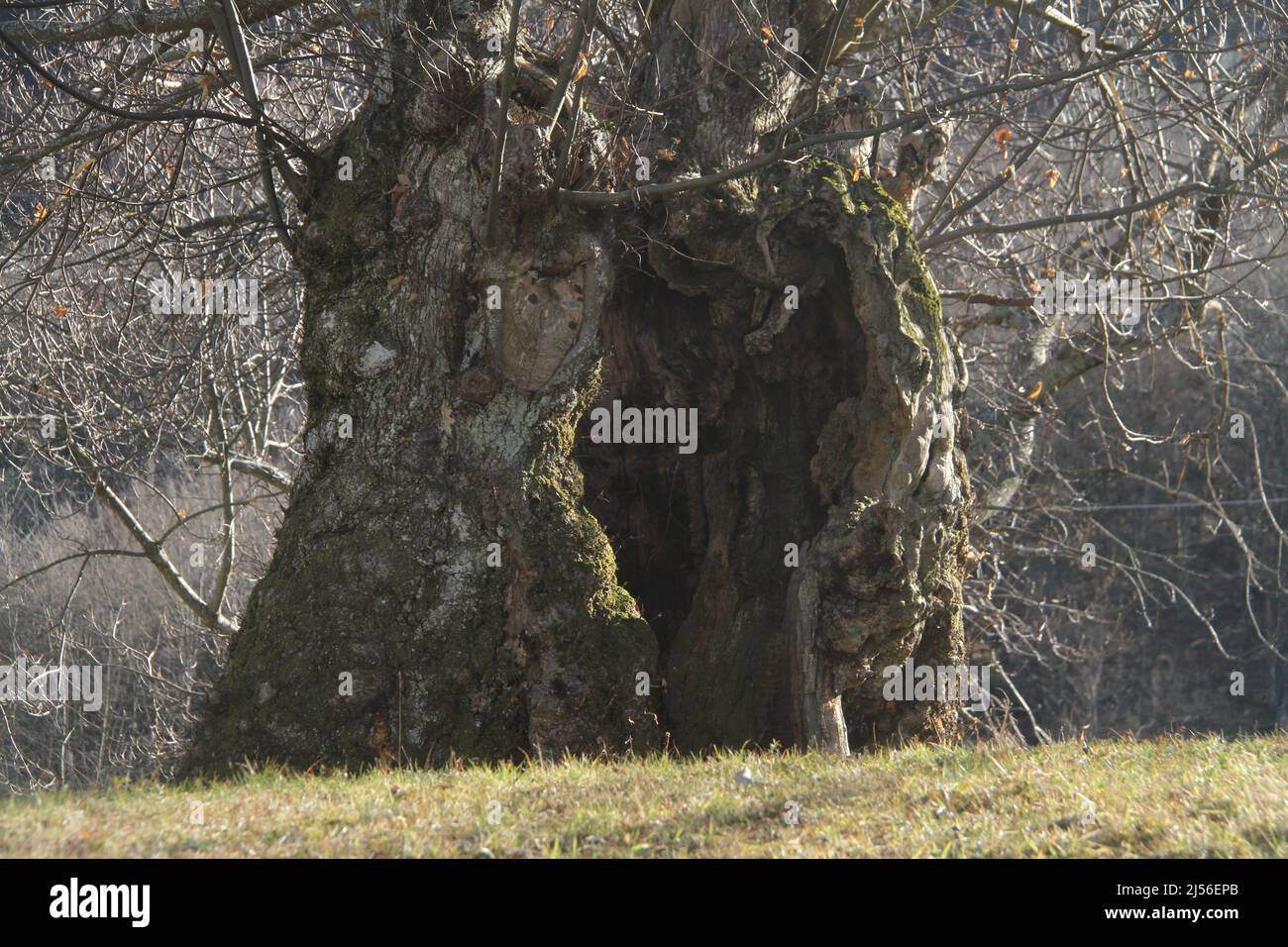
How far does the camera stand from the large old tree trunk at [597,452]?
6539mm

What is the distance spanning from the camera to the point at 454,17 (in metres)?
6.93

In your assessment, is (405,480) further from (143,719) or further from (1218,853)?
(143,719)

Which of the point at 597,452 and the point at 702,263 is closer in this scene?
the point at 702,263

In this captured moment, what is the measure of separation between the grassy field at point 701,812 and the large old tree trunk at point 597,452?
0.98m

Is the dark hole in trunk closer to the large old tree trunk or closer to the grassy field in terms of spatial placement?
the large old tree trunk

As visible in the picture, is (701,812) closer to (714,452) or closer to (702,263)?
(714,452)

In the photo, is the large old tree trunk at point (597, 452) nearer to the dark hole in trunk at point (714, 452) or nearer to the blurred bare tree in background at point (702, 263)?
the dark hole in trunk at point (714, 452)

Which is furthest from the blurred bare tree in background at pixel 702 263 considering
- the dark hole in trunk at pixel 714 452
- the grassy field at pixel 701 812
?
the grassy field at pixel 701 812

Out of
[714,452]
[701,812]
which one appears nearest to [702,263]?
[714,452]

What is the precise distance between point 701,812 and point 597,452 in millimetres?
3500

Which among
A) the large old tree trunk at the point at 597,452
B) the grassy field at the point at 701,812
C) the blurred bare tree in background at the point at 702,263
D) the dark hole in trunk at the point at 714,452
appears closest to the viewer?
the grassy field at the point at 701,812

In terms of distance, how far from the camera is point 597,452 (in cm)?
773
